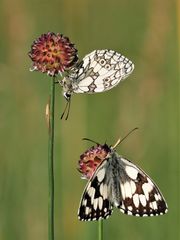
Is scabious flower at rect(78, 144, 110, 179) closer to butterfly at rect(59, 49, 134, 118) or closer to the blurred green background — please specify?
butterfly at rect(59, 49, 134, 118)

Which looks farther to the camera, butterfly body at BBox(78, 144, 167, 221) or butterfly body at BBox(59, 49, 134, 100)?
butterfly body at BBox(59, 49, 134, 100)

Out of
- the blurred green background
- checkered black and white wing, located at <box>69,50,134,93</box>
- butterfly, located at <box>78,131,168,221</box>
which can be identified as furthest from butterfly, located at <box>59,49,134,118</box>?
the blurred green background

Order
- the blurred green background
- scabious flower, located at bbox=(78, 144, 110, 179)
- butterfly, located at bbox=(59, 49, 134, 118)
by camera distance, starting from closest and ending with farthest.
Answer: scabious flower, located at bbox=(78, 144, 110, 179)
butterfly, located at bbox=(59, 49, 134, 118)
the blurred green background

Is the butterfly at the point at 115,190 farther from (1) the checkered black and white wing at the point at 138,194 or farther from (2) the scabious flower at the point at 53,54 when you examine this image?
(2) the scabious flower at the point at 53,54

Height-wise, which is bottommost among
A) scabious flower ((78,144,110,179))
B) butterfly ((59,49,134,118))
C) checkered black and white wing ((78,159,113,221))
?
checkered black and white wing ((78,159,113,221))

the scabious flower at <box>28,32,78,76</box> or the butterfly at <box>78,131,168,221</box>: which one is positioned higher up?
the scabious flower at <box>28,32,78,76</box>

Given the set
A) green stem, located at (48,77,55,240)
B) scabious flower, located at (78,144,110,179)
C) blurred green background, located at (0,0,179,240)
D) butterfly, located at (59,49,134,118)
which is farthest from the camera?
blurred green background, located at (0,0,179,240)
